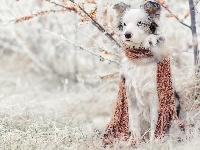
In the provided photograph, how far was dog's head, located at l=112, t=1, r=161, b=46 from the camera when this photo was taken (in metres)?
4.25

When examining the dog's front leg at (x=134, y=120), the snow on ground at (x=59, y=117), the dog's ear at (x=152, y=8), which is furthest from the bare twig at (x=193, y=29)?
the dog's front leg at (x=134, y=120)

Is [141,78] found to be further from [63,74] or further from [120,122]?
[63,74]

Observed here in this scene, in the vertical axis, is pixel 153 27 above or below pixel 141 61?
above

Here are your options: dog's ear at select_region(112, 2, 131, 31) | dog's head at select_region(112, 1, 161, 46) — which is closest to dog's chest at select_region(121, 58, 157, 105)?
dog's head at select_region(112, 1, 161, 46)

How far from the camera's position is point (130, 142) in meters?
4.59

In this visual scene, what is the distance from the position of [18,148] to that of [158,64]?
140cm

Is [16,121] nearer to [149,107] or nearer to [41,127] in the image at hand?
[41,127]

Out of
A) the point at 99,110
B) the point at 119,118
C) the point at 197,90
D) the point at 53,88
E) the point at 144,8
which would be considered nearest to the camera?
the point at 144,8

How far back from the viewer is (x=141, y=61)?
4.39 metres

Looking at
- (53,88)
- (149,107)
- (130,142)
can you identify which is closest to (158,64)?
(149,107)

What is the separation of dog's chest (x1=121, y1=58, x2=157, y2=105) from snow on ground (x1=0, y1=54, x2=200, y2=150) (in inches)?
16.4

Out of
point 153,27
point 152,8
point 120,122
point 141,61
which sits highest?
point 152,8

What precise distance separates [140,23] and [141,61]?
32 centimetres

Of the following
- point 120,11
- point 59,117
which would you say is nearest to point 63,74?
point 59,117
